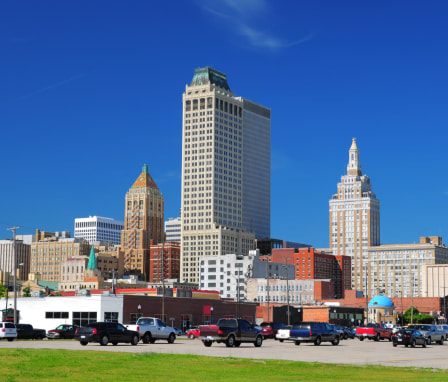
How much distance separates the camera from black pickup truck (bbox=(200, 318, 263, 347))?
56.9m

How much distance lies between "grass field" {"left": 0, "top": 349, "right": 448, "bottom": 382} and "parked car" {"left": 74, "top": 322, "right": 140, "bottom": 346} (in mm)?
15642

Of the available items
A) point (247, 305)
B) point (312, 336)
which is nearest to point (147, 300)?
point (247, 305)

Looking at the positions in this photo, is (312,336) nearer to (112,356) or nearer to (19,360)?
(112,356)

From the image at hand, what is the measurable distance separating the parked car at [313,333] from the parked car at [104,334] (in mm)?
13814

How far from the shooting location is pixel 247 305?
13162 cm

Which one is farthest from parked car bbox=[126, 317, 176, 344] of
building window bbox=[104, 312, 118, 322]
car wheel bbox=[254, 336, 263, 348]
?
building window bbox=[104, 312, 118, 322]

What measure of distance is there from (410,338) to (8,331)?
3330 centimetres

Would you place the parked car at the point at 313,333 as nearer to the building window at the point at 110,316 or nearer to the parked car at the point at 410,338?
the parked car at the point at 410,338

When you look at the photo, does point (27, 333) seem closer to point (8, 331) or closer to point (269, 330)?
point (8, 331)

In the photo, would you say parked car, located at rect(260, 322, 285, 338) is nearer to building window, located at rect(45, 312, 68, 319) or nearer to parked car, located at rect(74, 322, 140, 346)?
parked car, located at rect(74, 322, 140, 346)

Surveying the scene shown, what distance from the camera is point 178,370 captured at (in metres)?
33.3

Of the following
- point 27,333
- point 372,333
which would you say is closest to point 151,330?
point 27,333

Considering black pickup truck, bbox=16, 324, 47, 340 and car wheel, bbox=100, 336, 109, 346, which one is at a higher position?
car wheel, bbox=100, 336, 109, 346

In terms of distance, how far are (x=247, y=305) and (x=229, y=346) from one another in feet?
245
